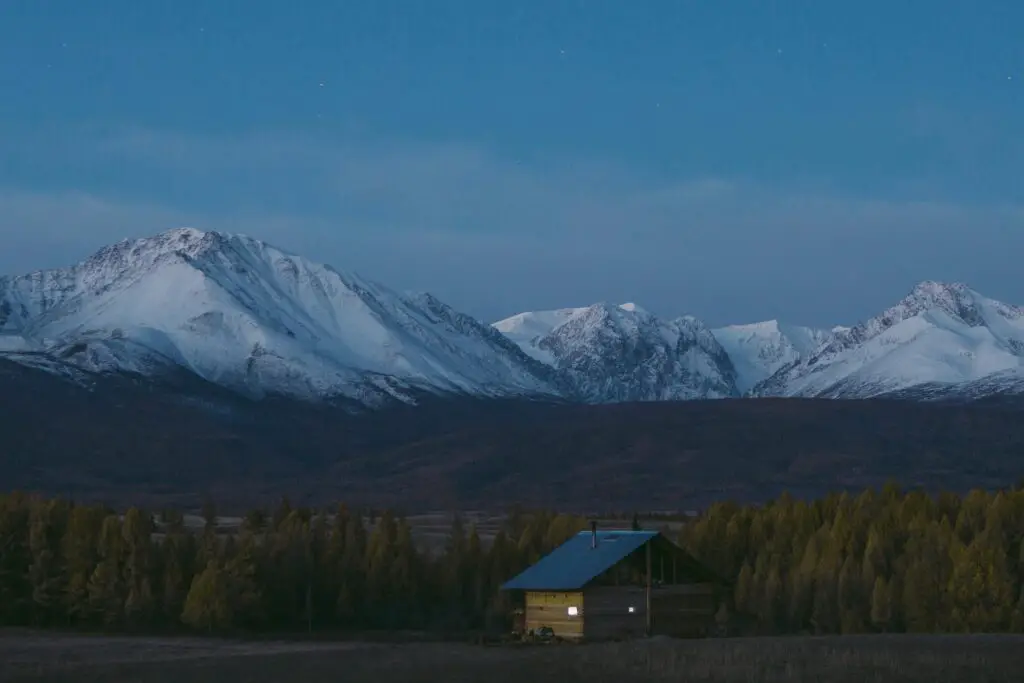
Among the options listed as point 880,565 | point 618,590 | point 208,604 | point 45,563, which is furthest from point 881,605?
point 45,563

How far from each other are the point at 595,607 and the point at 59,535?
33.5 m

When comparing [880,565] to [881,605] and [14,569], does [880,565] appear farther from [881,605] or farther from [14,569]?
[14,569]

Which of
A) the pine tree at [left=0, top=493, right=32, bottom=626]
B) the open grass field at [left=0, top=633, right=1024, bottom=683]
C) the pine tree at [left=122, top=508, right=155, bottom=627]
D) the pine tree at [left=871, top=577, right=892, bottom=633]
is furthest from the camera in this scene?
the pine tree at [left=0, top=493, right=32, bottom=626]

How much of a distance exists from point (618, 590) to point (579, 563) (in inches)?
84.9

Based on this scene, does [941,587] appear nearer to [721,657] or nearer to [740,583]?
[740,583]

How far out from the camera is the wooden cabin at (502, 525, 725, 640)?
7338 cm

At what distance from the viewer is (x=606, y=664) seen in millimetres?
53156

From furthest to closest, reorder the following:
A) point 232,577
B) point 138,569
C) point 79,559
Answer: point 79,559
point 138,569
point 232,577

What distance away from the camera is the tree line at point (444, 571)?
84250 millimetres

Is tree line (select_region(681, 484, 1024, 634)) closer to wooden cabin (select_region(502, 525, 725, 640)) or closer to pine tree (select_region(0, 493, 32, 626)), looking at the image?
wooden cabin (select_region(502, 525, 725, 640))

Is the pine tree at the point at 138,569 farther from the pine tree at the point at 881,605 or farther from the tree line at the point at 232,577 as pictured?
the pine tree at the point at 881,605

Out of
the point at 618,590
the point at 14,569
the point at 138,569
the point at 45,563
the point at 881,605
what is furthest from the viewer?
the point at 14,569

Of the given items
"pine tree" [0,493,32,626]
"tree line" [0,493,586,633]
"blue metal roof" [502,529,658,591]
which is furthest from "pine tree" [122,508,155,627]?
"blue metal roof" [502,529,658,591]

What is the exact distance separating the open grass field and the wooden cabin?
958cm
